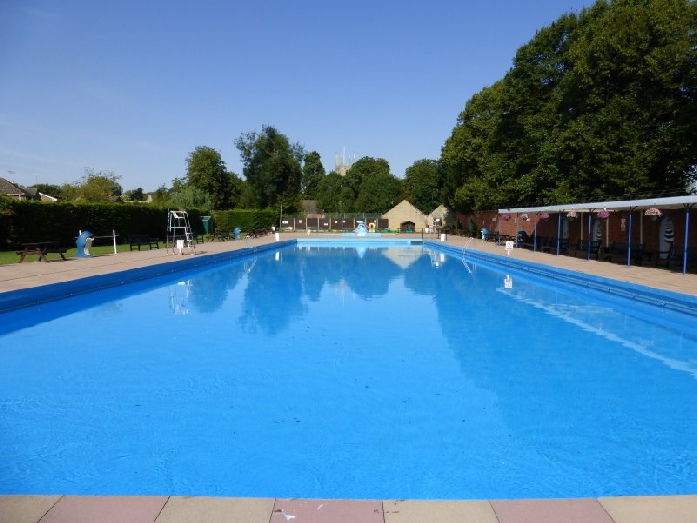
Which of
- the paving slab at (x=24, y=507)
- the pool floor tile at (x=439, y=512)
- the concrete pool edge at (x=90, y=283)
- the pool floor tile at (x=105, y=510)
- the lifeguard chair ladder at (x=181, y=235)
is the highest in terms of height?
the lifeguard chair ladder at (x=181, y=235)

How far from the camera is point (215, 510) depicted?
300 cm

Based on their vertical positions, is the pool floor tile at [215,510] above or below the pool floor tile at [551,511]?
above

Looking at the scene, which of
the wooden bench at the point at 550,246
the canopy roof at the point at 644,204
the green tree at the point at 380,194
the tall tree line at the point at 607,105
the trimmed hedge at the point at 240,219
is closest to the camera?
the canopy roof at the point at 644,204

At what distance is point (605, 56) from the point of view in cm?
2225

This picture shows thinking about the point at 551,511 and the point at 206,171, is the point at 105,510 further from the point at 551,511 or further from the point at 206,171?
the point at 206,171

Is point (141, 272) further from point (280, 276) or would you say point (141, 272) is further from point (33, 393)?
point (33, 393)

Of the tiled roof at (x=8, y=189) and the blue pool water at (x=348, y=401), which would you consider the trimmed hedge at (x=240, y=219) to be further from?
the blue pool water at (x=348, y=401)

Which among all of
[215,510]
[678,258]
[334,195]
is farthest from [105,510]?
[334,195]

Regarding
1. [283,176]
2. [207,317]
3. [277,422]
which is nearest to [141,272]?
[207,317]

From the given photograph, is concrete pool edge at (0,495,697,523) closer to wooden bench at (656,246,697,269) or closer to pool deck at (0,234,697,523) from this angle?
pool deck at (0,234,697,523)

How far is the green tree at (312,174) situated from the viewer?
93681 mm

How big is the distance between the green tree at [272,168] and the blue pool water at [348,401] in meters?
47.0

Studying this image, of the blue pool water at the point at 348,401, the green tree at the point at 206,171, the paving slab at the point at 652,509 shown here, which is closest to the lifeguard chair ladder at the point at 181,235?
the blue pool water at the point at 348,401

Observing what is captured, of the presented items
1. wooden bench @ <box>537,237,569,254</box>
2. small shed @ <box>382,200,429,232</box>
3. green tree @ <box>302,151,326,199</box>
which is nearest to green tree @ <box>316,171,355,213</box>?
green tree @ <box>302,151,326,199</box>
